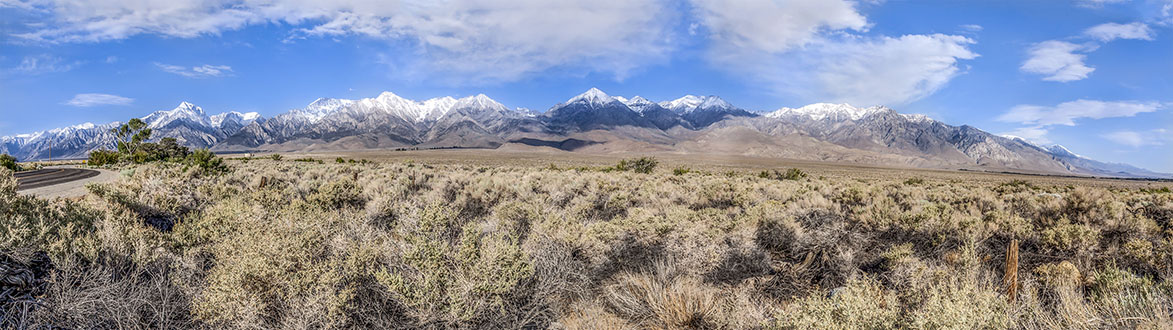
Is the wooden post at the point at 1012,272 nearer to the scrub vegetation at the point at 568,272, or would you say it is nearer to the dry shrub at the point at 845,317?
the scrub vegetation at the point at 568,272

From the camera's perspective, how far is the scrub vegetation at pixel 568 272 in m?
3.88

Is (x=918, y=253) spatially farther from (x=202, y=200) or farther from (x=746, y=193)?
(x=202, y=200)

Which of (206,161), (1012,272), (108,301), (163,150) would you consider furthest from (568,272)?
(163,150)

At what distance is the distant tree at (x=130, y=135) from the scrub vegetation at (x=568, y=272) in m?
57.7

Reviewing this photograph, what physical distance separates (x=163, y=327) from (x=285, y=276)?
1.05 metres

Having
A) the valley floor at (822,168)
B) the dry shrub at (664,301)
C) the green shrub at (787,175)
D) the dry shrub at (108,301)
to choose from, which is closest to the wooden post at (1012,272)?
the dry shrub at (664,301)

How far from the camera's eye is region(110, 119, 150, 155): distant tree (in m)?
48.4

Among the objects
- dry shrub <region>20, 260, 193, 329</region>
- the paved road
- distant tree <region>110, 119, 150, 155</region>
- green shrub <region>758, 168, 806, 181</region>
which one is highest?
distant tree <region>110, 119, 150, 155</region>

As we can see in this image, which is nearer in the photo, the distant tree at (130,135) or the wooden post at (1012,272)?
the wooden post at (1012,272)

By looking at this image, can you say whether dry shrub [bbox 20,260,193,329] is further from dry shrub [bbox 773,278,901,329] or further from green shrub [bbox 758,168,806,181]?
green shrub [bbox 758,168,806,181]

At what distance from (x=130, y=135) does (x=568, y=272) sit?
6901cm

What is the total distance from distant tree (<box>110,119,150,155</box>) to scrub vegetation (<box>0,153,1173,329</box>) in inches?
2272

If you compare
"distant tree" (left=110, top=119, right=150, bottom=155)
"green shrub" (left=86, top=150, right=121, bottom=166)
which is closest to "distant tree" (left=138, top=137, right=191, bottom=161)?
"distant tree" (left=110, top=119, right=150, bottom=155)

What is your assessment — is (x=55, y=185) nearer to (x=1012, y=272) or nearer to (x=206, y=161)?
(x=206, y=161)
